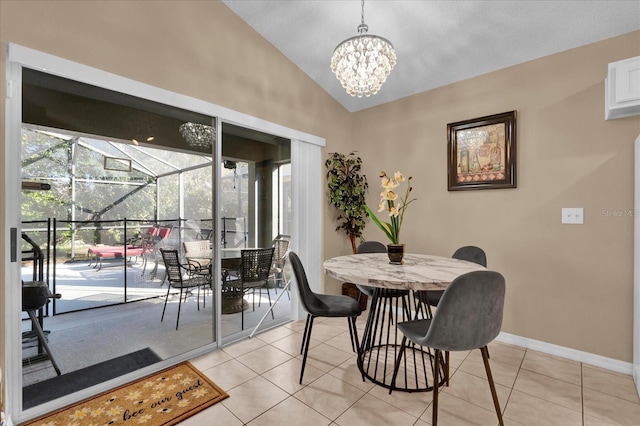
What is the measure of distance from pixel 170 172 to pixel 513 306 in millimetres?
3424

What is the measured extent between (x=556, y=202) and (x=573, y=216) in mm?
170

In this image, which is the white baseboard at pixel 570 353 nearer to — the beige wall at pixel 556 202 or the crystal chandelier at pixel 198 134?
the beige wall at pixel 556 202

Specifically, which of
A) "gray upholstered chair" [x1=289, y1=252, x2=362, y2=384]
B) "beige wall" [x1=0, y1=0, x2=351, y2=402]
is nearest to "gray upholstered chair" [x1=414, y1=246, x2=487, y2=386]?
"gray upholstered chair" [x1=289, y1=252, x2=362, y2=384]

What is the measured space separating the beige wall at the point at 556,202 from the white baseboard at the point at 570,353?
5cm

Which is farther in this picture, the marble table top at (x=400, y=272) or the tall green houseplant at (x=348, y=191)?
the tall green houseplant at (x=348, y=191)

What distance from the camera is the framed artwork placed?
9.33ft

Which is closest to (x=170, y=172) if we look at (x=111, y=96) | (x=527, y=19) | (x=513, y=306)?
(x=111, y=96)

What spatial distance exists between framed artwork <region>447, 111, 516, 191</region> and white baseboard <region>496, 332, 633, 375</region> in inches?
58.0

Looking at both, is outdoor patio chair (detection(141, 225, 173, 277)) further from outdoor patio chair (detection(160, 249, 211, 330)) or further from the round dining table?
the round dining table

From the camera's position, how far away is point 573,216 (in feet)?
8.29

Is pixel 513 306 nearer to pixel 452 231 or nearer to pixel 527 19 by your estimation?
pixel 452 231

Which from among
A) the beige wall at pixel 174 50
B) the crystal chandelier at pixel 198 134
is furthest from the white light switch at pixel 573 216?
the crystal chandelier at pixel 198 134

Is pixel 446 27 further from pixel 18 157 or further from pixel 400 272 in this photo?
pixel 18 157

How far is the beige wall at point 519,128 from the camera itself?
2.07 meters
